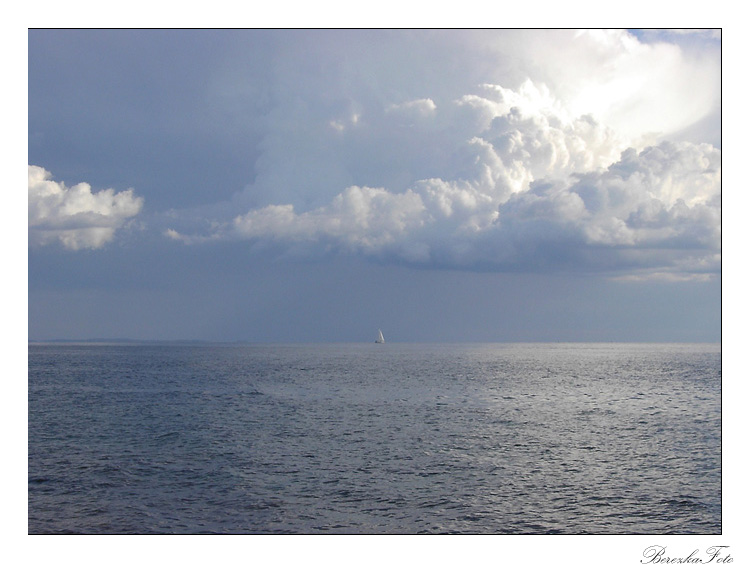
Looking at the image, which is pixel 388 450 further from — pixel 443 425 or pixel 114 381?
pixel 114 381

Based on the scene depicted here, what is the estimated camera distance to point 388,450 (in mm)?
37656

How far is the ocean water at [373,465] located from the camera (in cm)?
2555

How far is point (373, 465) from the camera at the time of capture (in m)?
33.7
